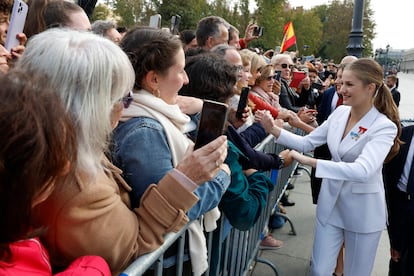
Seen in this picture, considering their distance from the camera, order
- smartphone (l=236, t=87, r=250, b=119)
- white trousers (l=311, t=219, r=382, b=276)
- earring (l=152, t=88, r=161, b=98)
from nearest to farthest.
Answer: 1. earring (l=152, t=88, r=161, b=98)
2. smartphone (l=236, t=87, r=250, b=119)
3. white trousers (l=311, t=219, r=382, b=276)

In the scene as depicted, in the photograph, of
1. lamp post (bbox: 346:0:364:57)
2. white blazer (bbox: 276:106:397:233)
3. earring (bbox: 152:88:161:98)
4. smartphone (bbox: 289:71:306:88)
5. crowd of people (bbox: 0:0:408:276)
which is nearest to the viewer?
crowd of people (bbox: 0:0:408:276)

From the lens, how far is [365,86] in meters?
3.05

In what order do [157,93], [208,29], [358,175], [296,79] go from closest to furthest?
[157,93] → [358,175] → [208,29] → [296,79]

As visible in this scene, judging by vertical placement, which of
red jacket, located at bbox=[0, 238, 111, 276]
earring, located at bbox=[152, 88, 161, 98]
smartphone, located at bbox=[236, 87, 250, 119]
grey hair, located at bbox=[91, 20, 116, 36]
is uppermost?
grey hair, located at bbox=[91, 20, 116, 36]

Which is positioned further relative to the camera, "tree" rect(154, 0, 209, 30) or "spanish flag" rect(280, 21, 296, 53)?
"tree" rect(154, 0, 209, 30)

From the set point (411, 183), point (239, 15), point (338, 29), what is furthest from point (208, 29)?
point (338, 29)

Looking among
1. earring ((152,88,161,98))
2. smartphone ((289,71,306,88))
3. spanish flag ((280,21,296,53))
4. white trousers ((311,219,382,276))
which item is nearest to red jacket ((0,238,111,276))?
earring ((152,88,161,98))

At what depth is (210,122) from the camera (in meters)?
1.57

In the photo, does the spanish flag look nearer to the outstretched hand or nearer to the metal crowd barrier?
the metal crowd barrier

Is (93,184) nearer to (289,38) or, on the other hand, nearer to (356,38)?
(356,38)

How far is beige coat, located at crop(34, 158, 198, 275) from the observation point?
1.13 metres

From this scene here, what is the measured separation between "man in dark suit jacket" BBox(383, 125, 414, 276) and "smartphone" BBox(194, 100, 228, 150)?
213 centimetres

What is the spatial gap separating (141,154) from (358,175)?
179 centimetres

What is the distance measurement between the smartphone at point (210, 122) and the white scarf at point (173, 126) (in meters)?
0.12
